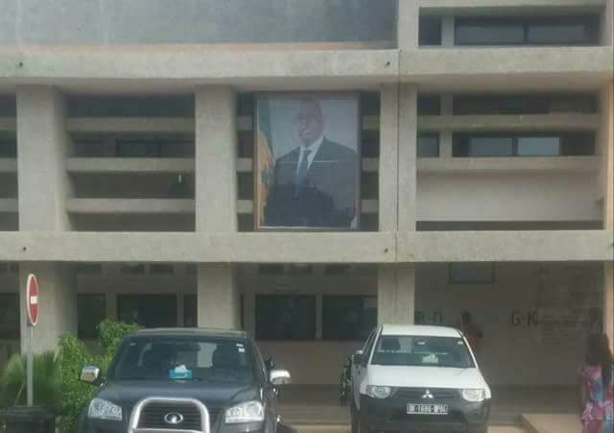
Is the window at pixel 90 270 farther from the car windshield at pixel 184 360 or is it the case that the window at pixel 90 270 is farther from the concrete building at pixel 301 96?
the car windshield at pixel 184 360

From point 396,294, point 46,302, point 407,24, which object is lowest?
point 46,302

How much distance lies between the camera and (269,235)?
53.6 feet

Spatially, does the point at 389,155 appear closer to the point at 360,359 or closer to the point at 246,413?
the point at 360,359

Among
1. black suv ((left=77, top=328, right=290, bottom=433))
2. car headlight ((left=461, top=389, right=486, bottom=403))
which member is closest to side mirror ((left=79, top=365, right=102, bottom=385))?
black suv ((left=77, top=328, right=290, bottom=433))

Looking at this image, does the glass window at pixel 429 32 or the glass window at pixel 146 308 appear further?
the glass window at pixel 146 308

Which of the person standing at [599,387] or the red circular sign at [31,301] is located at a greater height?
the red circular sign at [31,301]

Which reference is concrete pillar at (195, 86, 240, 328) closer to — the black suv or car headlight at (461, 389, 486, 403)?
car headlight at (461, 389, 486, 403)

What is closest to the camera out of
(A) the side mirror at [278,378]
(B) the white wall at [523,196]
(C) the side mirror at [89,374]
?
(C) the side mirror at [89,374]

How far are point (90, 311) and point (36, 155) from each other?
5.76 metres

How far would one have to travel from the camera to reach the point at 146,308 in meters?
21.4

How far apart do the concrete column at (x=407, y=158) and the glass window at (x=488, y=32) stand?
2444 mm

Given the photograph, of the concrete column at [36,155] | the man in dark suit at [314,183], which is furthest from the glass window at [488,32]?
the concrete column at [36,155]

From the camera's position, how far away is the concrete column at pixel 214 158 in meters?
16.8

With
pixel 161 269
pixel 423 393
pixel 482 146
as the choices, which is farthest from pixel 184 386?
pixel 161 269
